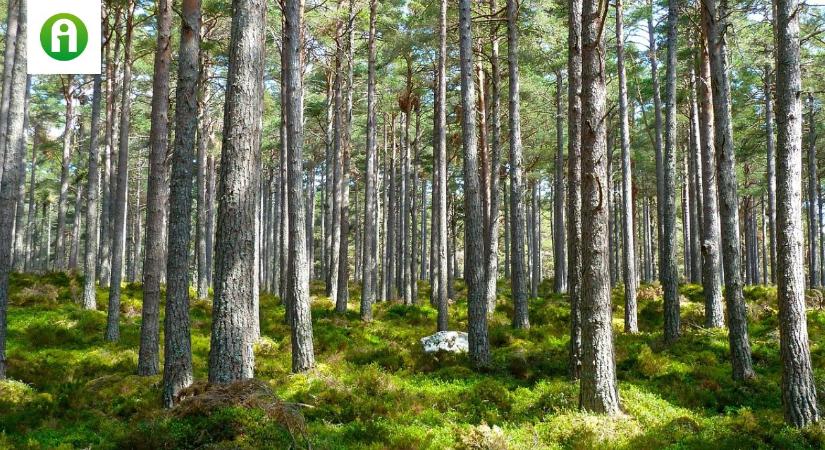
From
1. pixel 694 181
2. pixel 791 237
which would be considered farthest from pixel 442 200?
pixel 694 181

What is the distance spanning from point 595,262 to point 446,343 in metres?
5.65

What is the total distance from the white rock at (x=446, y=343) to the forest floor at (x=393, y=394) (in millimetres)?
456

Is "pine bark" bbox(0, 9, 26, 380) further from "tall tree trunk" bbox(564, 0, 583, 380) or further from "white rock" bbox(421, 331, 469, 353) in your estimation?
"tall tree trunk" bbox(564, 0, 583, 380)

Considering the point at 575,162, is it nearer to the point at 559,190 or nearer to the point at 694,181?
the point at 559,190

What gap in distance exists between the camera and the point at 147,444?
17.6 feet

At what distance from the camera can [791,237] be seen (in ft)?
22.7

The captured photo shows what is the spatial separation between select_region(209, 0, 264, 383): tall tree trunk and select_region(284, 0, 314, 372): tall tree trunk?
3918 mm

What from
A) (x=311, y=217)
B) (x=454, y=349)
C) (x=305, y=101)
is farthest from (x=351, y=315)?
(x=311, y=217)

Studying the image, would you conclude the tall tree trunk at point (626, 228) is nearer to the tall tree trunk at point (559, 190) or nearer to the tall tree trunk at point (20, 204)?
the tall tree trunk at point (559, 190)

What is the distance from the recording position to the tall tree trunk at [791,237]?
22.4 ft

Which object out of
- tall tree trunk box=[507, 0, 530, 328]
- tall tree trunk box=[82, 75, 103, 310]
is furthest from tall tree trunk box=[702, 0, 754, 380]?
tall tree trunk box=[82, 75, 103, 310]

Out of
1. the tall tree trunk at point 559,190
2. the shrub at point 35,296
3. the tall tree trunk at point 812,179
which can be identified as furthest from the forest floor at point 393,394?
the tall tree trunk at point 812,179

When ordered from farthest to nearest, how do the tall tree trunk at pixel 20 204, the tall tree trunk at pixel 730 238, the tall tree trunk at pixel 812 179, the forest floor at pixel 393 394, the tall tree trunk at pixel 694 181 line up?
the tall tree trunk at pixel 812 179, the tall tree trunk at pixel 694 181, the tall tree trunk at pixel 20 204, the tall tree trunk at pixel 730 238, the forest floor at pixel 393 394

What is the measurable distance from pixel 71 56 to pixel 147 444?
30.7 ft
